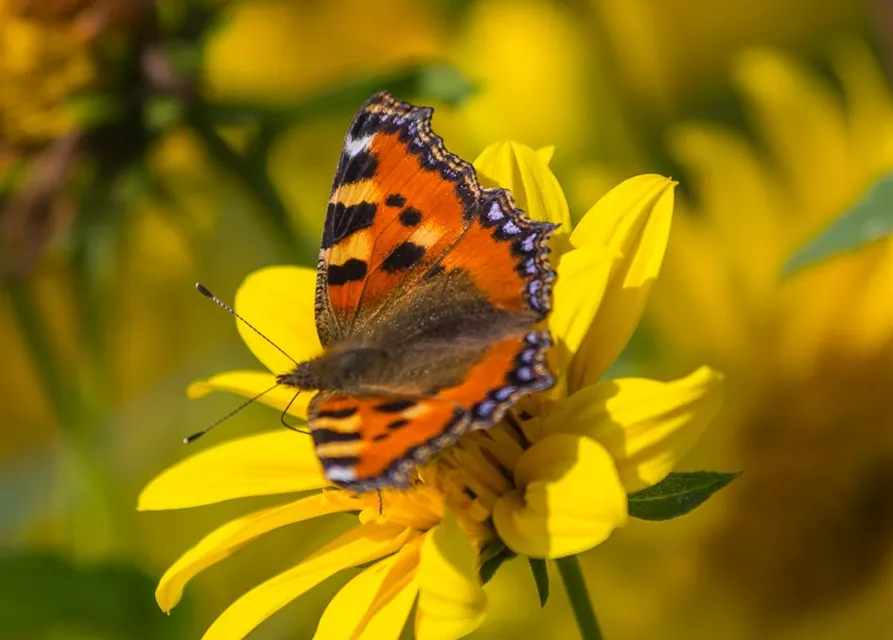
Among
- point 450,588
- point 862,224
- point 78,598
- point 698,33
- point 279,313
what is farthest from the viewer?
point 698,33

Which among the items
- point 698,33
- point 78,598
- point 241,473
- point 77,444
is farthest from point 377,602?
point 698,33

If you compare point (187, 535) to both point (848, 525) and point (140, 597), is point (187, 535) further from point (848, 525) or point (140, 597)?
point (848, 525)

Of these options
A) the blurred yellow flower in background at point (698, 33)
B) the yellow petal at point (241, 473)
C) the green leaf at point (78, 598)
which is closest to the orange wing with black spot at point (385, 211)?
the yellow petal at point (241, 473)

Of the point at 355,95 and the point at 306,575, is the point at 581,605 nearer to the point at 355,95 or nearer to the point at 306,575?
the point at 306,575

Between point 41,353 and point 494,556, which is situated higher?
point 41,353

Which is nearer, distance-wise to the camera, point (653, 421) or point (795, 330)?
point (653, 421)

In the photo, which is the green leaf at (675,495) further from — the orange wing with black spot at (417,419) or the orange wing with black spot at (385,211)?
the orange wing with black spot at (385,211)

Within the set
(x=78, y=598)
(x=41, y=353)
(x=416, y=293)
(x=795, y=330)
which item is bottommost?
(x=795, y=330)

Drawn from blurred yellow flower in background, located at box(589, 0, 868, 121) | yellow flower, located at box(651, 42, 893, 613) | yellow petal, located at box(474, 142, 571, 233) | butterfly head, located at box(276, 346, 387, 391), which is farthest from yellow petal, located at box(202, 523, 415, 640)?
blurred yellow flower in background, located at box(589, 0, 868, 121)
